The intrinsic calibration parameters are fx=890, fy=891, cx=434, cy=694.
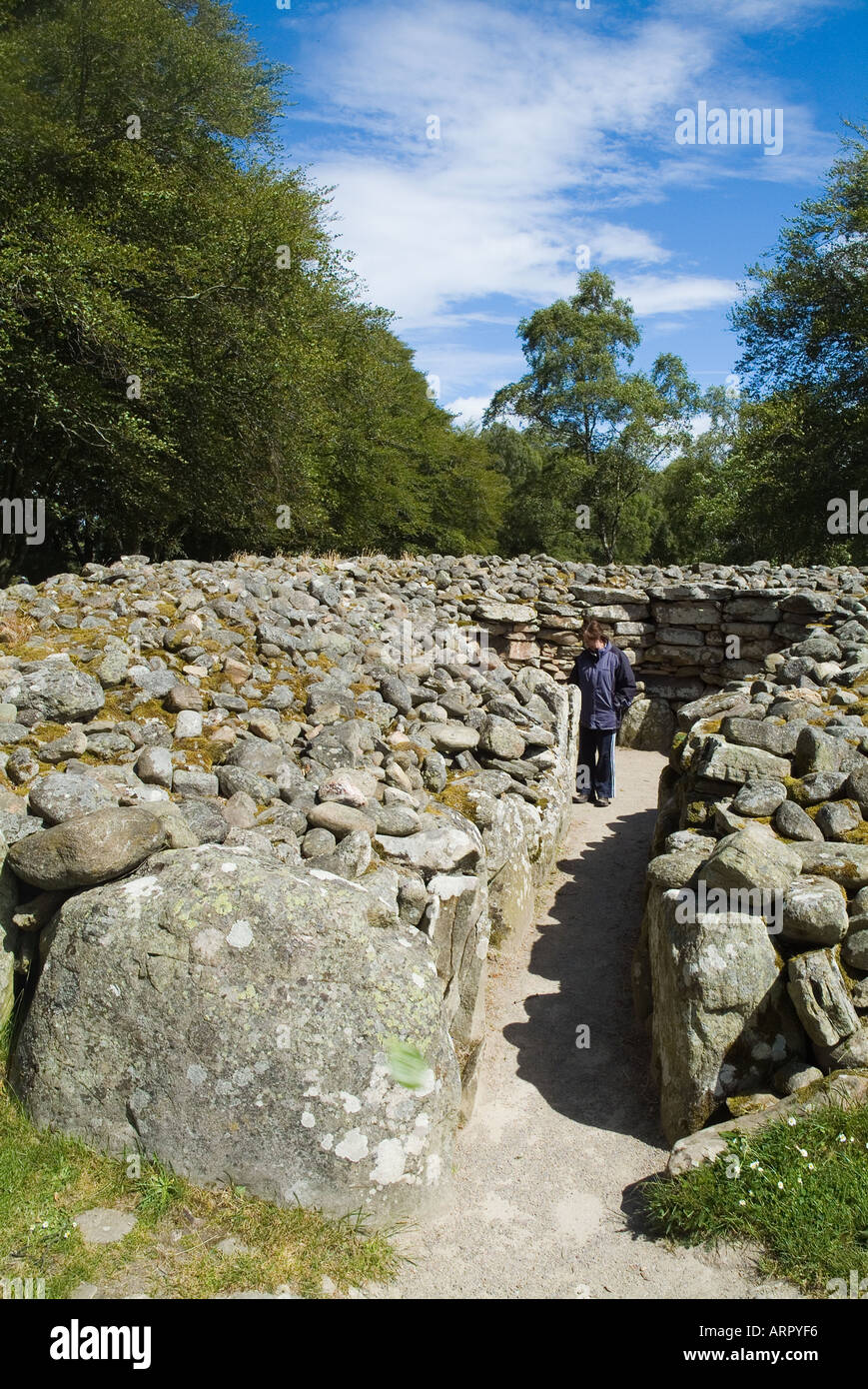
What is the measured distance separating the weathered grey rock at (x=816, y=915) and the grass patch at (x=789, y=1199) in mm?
758

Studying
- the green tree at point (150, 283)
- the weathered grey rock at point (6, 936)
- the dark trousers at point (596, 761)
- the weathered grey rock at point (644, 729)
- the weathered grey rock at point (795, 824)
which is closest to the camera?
the weathered grey rock at point (6, 936)

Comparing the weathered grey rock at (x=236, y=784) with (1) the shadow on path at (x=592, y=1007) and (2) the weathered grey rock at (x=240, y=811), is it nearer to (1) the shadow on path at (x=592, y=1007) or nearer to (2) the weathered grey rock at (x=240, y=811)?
(2) the weathered grey rock at (x=240, y=811)

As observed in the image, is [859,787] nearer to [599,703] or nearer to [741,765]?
[741,765]

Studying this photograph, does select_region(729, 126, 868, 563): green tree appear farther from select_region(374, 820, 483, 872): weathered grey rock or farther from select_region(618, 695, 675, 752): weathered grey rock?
select_region(374, 820, 483, 872): weathered grey rock

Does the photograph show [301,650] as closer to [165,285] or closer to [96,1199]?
[96,1199]

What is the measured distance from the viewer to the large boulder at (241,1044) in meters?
3.44

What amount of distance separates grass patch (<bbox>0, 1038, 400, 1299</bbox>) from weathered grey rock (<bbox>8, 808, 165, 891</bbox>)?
37.5 inches

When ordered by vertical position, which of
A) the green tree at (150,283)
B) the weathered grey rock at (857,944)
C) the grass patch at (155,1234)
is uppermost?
the green tree at (150,283)

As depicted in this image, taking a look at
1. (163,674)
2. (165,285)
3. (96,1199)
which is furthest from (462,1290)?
(165,285)

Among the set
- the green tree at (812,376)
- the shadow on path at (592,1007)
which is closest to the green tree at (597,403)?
the green tree at (812,376)

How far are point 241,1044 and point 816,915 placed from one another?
2.64m

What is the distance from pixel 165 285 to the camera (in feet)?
46.9

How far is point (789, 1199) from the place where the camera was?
11.2 feet

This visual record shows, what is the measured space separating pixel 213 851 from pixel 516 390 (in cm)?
3675
